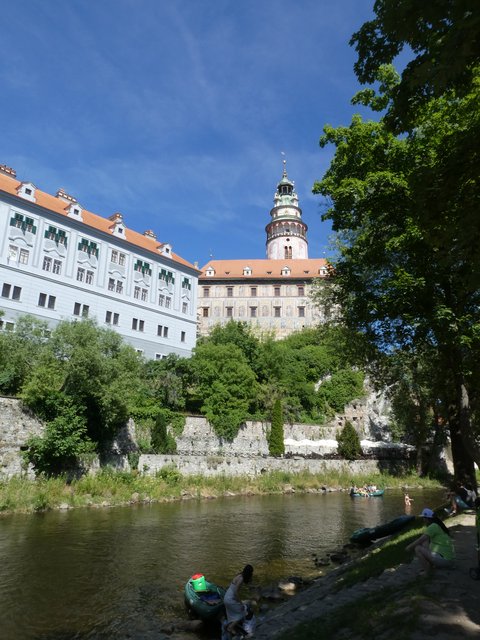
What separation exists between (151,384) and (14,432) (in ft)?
45.3

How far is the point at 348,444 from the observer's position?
43156 mm

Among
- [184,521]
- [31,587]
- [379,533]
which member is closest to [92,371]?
[184,521]

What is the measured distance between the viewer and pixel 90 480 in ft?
87.0

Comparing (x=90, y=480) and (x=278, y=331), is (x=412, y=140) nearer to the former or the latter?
(x=90, y=480)

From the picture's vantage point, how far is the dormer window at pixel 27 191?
37844 millimetres

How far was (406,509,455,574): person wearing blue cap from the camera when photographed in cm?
830

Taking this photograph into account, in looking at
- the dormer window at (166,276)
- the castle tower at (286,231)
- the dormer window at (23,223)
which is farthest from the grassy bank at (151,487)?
the castle tower at (286,231)

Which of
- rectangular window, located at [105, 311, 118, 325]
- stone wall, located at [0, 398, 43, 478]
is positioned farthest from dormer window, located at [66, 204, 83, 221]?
stone wall, located at [0, 398, 43, 478]

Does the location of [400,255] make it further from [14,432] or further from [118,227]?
[118,227]

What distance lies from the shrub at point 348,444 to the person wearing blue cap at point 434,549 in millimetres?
35321

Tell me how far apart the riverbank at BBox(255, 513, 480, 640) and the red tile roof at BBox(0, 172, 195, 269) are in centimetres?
3726

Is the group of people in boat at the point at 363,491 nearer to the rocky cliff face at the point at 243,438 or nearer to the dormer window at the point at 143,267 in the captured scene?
the rocky cliff face at the point at 243,438

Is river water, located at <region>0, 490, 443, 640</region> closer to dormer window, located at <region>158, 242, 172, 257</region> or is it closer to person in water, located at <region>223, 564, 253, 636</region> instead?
person in water, located at <region>223, 564, 253, 636</region>

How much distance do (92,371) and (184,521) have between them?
A: 1052 centimetres
